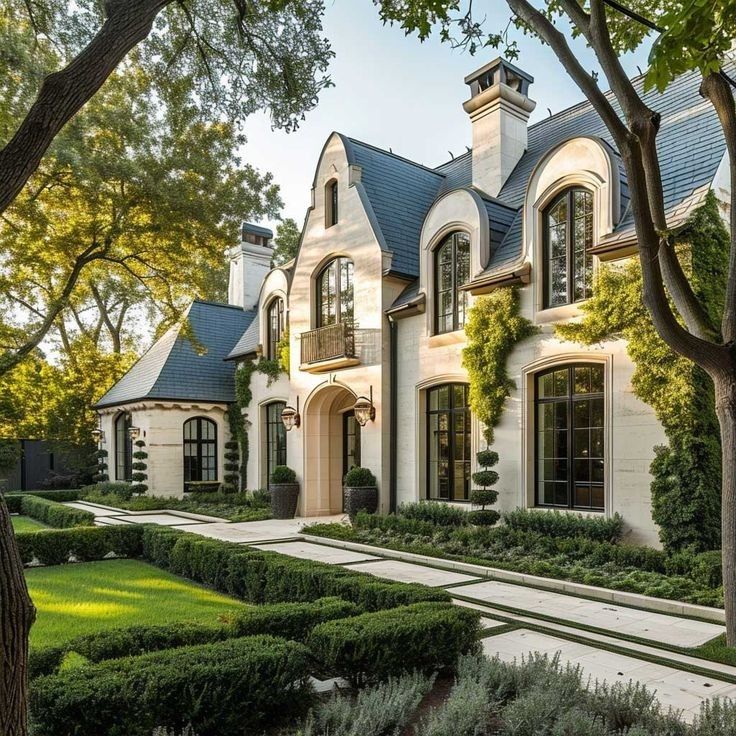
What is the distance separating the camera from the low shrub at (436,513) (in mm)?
12266

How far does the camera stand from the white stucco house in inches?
414

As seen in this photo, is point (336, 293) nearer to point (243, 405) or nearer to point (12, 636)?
point (243, 405)

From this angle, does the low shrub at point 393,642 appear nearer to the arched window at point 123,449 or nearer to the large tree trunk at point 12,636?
the large tree trunk at point 12,636

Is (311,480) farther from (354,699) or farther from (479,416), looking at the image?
(354,699)

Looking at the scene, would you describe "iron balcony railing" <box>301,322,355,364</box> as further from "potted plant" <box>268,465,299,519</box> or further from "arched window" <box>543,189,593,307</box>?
"arched window" <box>543,189,593,307</box>

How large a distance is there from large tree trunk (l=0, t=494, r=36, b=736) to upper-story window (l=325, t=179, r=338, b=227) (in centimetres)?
1476

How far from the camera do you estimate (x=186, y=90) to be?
779 cm

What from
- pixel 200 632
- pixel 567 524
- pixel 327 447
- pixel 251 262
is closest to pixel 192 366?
pixel 251 262

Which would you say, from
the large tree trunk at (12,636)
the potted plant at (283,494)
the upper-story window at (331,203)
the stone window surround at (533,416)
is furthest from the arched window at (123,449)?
the large tree trunk at (12,636)

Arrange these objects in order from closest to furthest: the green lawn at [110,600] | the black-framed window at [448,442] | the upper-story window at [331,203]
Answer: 1. the green lawn at [110,600]
2. the black-framed window at [448,442]
3. the upper-story window at [331,203]

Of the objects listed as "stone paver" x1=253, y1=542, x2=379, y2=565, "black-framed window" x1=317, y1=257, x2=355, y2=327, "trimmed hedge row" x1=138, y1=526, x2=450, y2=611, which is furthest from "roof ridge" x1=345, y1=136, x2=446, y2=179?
"trimmed hedge row" x1=138, y1=526, x2=450, y2=611

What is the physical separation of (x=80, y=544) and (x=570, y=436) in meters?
8.82

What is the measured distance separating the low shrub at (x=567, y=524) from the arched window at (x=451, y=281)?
428cm

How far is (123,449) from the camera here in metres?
23.5
